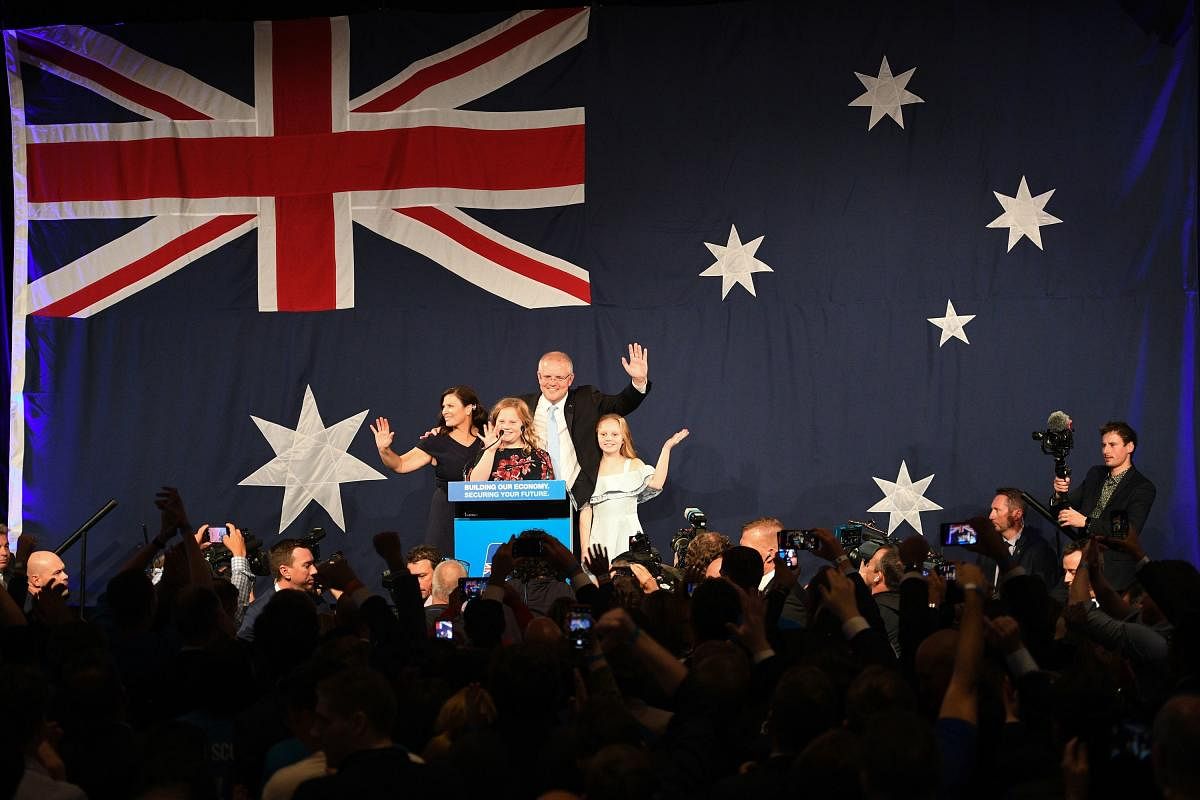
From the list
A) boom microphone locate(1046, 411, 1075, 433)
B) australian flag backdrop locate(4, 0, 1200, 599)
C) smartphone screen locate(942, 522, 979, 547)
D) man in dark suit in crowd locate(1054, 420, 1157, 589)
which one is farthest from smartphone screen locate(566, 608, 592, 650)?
australian flag backdrop locate(4, 0, 1200, 599)

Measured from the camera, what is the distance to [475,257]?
39.8 ft

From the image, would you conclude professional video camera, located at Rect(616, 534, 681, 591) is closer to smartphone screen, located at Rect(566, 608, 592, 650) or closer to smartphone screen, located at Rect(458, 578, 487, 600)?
smartphone screen, located at Rect(458, 578, 487, 600)

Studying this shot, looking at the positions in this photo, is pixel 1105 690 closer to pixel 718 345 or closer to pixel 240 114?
pixel 718 345

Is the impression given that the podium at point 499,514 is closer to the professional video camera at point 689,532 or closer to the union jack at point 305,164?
the professional video camera at point 689,532

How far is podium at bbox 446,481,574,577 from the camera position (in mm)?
9203

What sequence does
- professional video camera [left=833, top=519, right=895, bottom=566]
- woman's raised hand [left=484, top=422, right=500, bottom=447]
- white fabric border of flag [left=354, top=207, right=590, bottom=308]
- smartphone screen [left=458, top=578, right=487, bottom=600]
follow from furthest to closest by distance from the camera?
white fabric border of flag [left=354, top=207, right=590, bottom=308] < woman's raised hand [left=484, top=422, right=500, bottom=447] < professional video camera [left=833, top=519, right=895, bottom=566] < smartphone screen [left=458, top=578, right=487, bottom=600]

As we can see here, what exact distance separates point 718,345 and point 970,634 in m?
8.58

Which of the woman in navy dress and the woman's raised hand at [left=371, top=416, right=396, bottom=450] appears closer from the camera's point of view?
the woman in navy dress

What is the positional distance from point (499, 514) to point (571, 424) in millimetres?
2181

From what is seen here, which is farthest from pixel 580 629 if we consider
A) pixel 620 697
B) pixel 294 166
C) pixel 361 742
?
pixel 294 166

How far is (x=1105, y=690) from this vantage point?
9.83 ft

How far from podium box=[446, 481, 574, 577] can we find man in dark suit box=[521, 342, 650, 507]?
1946 mm

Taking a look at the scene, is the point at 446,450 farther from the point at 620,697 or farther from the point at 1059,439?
the point at 620,697

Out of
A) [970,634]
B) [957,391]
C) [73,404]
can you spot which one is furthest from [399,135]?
[970,634]
